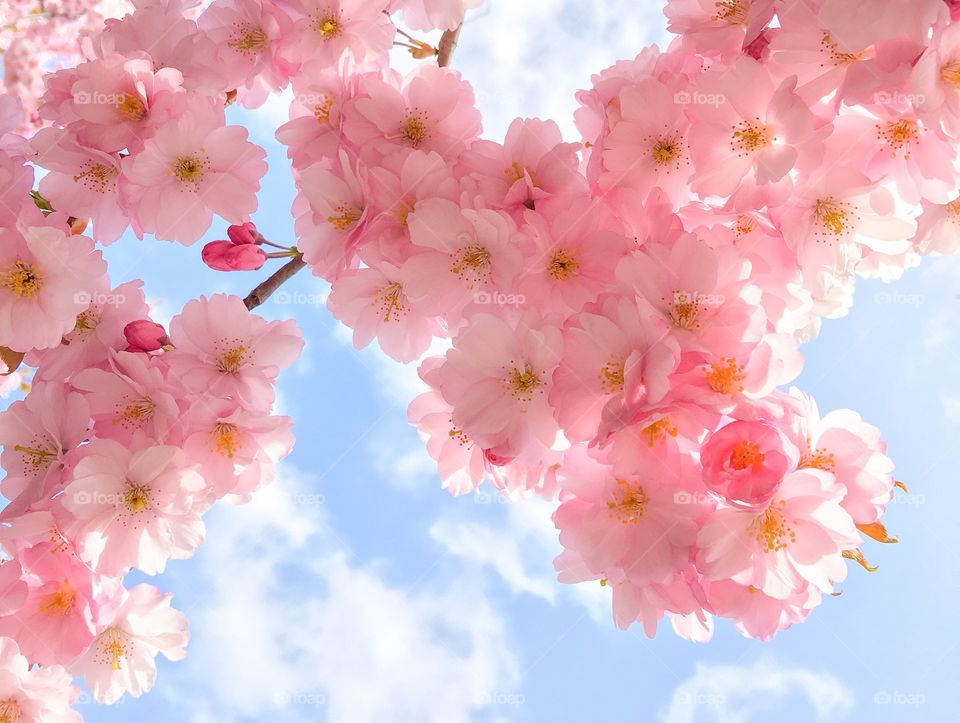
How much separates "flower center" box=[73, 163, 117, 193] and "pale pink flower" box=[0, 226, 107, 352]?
16 cm

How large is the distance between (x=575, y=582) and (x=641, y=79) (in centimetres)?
102

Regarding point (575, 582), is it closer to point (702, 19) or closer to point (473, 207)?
point (473, 207)

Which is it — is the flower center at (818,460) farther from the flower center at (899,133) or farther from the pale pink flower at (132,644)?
the pale pink flower at (132,644)

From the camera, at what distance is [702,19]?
5.24 feet

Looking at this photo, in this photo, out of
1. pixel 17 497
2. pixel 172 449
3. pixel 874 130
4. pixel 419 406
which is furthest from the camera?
pixel 419 406

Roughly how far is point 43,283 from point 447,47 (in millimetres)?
1083

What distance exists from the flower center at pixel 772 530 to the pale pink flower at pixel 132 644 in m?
1.34

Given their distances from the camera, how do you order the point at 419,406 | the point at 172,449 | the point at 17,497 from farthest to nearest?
the point at 419,406 → the point at 17,497 → the point at 172,449

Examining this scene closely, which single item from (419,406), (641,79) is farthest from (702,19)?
(419,406)

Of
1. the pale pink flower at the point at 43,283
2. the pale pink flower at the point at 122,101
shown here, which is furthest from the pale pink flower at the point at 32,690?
the pale pink flower at the point at 122,101

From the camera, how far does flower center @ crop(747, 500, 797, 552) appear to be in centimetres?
125

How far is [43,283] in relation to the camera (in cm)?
167

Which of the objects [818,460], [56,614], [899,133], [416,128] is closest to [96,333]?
[56,614]

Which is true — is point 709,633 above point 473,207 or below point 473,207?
below
